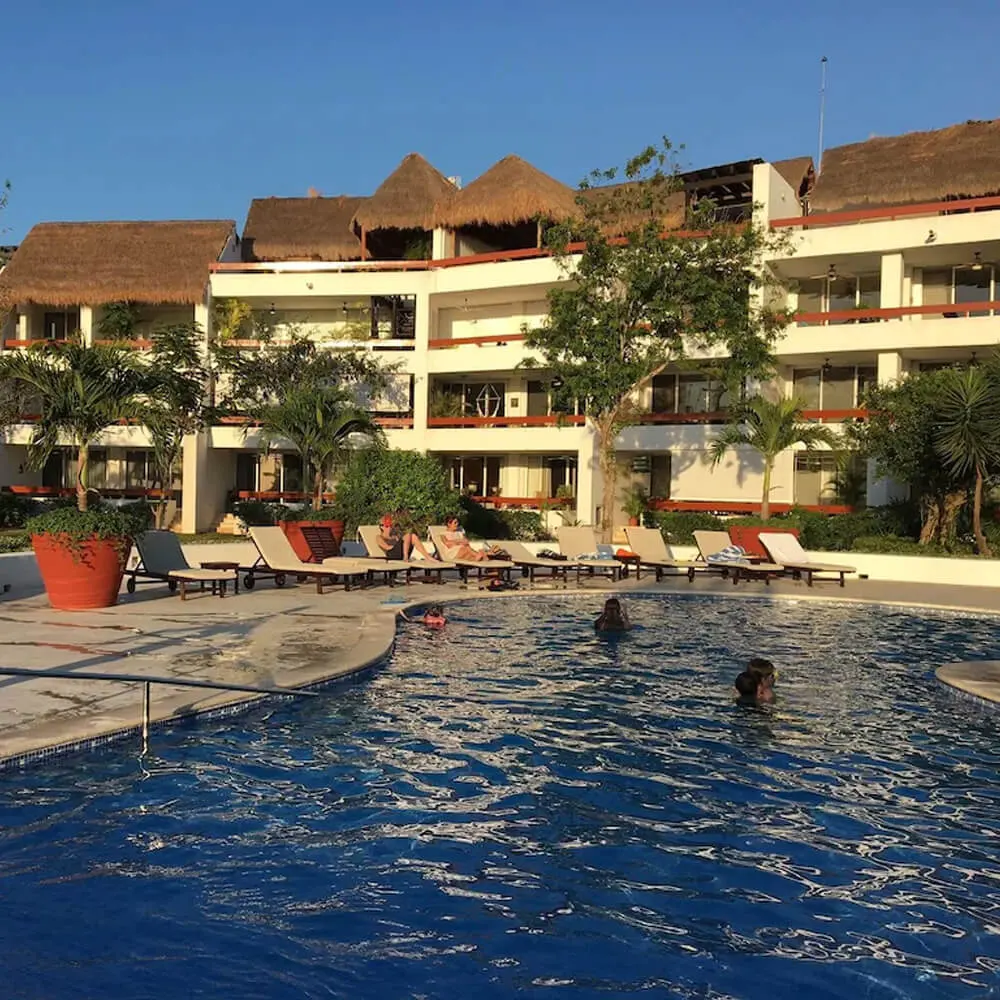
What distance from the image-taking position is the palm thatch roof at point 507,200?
110ft

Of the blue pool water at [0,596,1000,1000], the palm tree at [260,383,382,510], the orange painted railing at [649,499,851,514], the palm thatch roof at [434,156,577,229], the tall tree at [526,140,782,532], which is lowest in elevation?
the blue pool water at [0,596,1000,1000]

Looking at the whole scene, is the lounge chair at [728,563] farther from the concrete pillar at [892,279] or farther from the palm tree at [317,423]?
the concrete pillar at [892,279]

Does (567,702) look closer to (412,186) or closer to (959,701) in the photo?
(959,701)

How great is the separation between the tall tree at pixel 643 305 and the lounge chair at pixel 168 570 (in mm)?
13469

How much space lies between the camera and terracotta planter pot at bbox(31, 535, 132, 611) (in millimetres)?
12742

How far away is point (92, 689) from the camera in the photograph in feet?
26.7

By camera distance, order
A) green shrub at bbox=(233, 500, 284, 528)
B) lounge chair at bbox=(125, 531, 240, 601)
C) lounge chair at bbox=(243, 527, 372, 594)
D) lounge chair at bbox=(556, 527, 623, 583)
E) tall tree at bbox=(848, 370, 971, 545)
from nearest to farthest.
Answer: lounge chair at bbox=(125, 531, 240, 601), lounge chair at bbox=(243, 527, 372, 594), lounge chair at bbox=(556, 527, 623, 583), tall tree at bbox=(848, 370, 971, 545), green shrub at bbox=(233, 500, 284, 528)

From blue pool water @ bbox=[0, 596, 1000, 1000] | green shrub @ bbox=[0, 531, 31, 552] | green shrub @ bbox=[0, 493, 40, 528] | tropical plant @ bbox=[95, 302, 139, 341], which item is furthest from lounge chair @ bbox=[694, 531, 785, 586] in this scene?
tropical plant @ bbox=[95, 302, 139, 341]

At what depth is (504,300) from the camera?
35750 millimetres

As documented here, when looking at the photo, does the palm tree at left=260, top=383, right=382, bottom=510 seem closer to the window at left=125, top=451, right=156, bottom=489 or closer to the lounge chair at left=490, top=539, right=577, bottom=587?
the lounge chair at left=490, top=539, right=577, bottom=587

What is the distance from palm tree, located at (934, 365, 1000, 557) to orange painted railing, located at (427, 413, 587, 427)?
Result: 10789 mm

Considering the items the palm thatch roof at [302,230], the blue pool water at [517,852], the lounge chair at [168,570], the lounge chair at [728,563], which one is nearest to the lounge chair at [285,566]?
the lounge chair at [168,570]

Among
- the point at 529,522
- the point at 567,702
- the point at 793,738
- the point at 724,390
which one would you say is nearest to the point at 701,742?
the point at 793,738

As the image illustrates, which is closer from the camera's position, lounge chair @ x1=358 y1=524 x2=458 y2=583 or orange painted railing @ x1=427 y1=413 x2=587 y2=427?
lounge chair @ x1=358 y1=524 x2=458 y2=583
